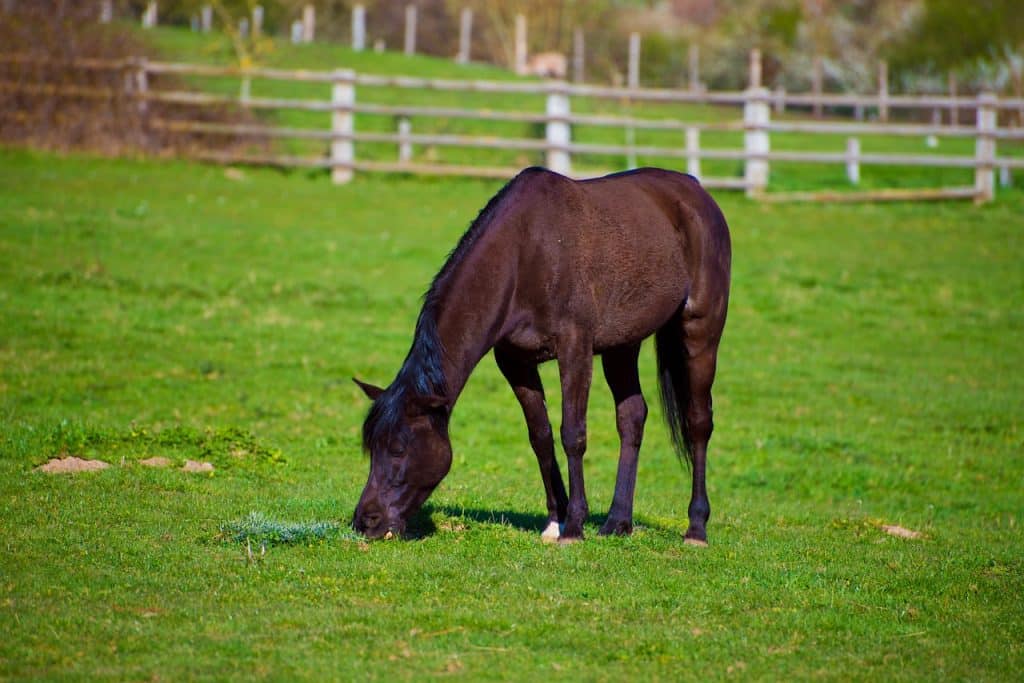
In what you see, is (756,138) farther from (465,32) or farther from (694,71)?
(465,32)

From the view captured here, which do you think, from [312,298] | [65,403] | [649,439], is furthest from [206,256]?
[649,439]

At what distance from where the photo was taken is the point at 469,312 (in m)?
6.93

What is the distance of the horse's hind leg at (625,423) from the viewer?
306 inches

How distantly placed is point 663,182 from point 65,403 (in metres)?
6.80

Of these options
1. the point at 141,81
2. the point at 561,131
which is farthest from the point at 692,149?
the point at 141,81

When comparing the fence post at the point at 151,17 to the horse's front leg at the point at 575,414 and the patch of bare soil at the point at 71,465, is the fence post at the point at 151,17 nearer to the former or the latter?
the patch of bare soil at the point at 71,465

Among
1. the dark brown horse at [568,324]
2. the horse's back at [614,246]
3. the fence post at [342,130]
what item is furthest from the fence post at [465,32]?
the dark brown horse at [568,324]

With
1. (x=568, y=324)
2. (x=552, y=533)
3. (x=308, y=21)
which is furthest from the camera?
(x=308, y=21)

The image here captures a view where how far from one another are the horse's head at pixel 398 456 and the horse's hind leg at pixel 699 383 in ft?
6.37

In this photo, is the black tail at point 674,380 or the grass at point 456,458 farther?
the black tail at point 674,380

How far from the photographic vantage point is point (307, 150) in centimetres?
2664

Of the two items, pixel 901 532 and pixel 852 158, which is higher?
pixel 852 158

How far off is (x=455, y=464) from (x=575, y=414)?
4.03 metres

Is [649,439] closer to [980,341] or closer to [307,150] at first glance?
[980,341]
